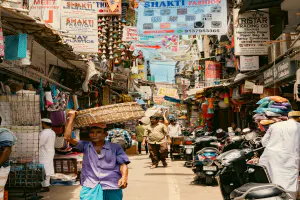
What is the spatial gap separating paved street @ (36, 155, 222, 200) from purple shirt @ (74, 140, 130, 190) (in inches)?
145

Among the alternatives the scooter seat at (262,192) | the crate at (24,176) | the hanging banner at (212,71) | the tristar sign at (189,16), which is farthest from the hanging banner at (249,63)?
the hanging banner at (212,71)

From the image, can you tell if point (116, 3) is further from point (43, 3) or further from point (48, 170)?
point (48, 170)

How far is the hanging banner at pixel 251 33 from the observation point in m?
13.4

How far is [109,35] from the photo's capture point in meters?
15.7

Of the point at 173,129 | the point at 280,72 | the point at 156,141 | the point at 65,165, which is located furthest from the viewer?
the point at 173,129

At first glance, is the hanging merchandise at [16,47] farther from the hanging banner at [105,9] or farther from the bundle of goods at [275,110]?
the hanging banner at [105,9]

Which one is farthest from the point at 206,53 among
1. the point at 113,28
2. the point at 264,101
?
the point at 264,101

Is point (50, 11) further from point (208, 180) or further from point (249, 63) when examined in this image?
point (249, 63)

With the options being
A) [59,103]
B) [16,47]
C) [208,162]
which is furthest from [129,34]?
[16,47]

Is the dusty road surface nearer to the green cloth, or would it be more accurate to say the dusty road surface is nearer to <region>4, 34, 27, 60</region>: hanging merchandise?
<region>4, 34, 27, 60</region>: hanging merchandise

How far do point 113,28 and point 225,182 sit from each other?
36.7ft

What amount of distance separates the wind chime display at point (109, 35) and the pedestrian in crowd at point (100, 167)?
1084cm

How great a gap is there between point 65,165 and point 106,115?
591 centimetres

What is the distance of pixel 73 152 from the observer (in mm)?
10766
